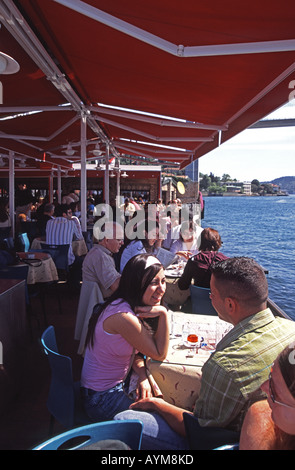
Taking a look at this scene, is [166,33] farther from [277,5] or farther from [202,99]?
[202,99]

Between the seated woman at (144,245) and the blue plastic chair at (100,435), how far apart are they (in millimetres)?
2661

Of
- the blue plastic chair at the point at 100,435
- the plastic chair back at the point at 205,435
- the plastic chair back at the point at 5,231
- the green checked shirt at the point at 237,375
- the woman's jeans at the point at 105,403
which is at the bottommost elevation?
the woman's jeans at the point at 105,403

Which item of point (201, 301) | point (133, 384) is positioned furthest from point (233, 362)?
point (201, 301)

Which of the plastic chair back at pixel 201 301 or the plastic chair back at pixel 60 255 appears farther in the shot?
the plastic chair back at pixel 60 255

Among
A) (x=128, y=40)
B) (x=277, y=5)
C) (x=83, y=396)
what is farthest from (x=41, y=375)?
(x=277, y=5)

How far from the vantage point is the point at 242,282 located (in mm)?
1657

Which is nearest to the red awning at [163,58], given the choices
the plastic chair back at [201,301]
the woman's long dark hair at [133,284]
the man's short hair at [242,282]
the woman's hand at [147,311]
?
the man's short hair at [242,282]

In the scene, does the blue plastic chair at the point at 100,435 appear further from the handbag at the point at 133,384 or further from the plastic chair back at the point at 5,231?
the plastic chair back at the point at 5,231

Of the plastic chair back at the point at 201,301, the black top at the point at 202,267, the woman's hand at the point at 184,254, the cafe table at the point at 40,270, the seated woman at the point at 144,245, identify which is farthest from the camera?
the woman's hand at the point at 184,254

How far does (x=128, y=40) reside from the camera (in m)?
2.60

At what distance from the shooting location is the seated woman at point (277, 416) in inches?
37.8

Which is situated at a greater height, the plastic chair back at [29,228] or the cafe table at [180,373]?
the plastic chair back at [29,228]

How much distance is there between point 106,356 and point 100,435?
2.17 ft

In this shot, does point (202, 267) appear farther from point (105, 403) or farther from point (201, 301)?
point (105, 403)
